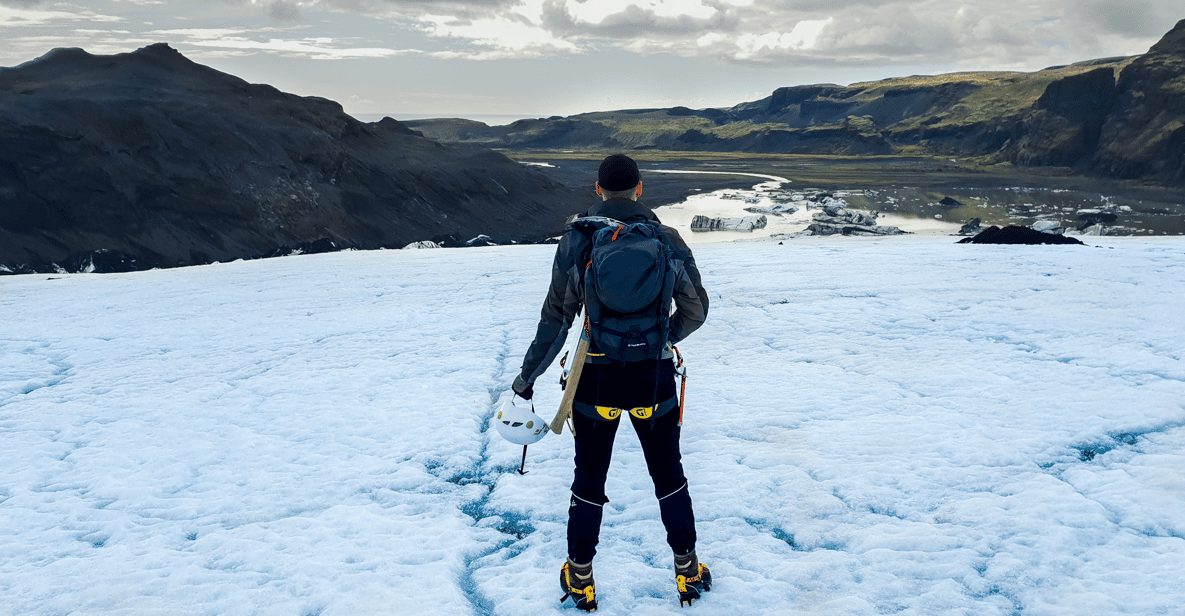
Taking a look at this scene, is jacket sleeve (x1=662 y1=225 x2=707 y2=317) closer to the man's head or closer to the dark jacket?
the dark jacket

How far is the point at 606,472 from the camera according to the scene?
307 centimetres

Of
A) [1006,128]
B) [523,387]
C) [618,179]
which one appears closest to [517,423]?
[523,387]

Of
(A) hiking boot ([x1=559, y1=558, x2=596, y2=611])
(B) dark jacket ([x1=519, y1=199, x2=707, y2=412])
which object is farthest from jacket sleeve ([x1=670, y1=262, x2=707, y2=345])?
(A) hiking boot ([x1=559, y1=558, x2=596, y2=611])

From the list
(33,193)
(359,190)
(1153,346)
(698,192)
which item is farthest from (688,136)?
(1153,346)

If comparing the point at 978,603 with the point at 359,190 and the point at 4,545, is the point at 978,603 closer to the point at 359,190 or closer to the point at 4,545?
the point at 4,545

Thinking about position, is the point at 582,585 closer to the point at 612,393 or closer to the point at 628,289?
the point at 612,393

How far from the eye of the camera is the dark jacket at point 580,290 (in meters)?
3.08

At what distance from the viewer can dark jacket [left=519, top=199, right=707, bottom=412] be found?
308cm

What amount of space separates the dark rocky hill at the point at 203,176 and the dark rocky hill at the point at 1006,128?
6616 cm

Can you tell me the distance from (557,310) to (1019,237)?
15870mm

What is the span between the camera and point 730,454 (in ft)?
15.9

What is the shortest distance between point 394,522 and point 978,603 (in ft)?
10.2

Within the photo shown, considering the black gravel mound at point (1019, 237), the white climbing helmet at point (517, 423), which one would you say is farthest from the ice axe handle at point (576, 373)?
the black gravel mound at point (1019, 237)

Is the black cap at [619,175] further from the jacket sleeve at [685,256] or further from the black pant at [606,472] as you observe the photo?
the black pant at [606,472]
